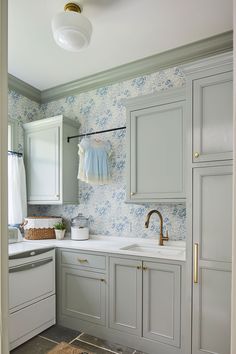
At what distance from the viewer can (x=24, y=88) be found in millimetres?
3271

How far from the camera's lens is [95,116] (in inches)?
124

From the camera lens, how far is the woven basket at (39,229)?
117 inches

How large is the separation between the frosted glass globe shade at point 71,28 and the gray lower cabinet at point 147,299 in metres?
1.85

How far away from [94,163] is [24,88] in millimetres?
1429

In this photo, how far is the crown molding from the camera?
2.37m

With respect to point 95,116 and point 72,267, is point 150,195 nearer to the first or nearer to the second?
point 72,267

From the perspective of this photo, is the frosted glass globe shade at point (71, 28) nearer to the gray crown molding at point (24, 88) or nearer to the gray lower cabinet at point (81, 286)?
the gray crown molding at point (24, 88)

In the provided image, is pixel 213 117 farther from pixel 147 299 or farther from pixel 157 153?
pixel 147 299

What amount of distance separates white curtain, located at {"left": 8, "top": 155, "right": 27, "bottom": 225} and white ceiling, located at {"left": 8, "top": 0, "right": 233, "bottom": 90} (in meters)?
1.08

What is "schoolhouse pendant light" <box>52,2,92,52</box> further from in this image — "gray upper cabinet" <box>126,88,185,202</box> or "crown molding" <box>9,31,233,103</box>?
"crown molding" <box>9,31,233,103</box>

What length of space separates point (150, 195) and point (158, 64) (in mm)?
1398

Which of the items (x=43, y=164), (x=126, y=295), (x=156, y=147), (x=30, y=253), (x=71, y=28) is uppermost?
(x=71, y=28)

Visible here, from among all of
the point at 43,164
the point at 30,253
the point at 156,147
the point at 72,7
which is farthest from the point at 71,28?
the point at 30,253

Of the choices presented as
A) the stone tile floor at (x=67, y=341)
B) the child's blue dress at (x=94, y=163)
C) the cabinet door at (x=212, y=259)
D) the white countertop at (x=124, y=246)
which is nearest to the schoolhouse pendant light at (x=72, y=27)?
the child's blue dress at (x=94, y=163)
